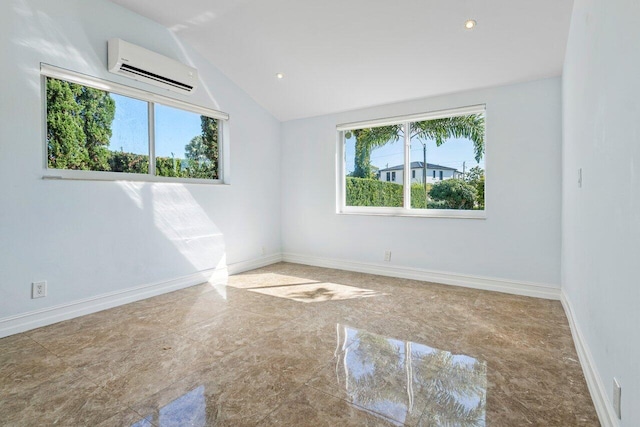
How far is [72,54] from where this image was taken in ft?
9.20

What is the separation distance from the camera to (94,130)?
3043mm

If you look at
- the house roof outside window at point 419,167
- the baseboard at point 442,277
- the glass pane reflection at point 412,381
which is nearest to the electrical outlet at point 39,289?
the glass pane reflection at point 412,381

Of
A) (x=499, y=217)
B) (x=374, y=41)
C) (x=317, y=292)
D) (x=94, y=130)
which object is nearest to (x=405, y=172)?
(x=499, y=217)

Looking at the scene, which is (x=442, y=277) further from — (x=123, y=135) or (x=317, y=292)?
(x=123, y=135)

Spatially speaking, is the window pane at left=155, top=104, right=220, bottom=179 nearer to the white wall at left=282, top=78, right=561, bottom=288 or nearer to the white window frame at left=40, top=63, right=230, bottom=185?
the white window frame at left=40, top=63, right=230, bottom=185

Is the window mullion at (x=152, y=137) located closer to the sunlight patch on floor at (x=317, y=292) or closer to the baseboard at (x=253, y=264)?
the baseboard at (x=253, y=264)

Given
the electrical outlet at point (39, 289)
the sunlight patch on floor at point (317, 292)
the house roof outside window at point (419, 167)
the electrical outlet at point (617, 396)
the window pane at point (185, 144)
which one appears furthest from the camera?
the house roof outside window at point (419, 167)

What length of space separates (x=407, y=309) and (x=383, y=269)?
1278 mm

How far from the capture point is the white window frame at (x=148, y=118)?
107 inches

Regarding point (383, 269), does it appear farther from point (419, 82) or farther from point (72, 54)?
point (72, 54)

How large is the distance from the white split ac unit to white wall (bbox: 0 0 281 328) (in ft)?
0.39

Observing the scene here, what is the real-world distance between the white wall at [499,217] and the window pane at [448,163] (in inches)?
7.3

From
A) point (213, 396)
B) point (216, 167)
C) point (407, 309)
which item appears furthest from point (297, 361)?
point (216, 167)

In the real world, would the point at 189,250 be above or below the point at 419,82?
below
